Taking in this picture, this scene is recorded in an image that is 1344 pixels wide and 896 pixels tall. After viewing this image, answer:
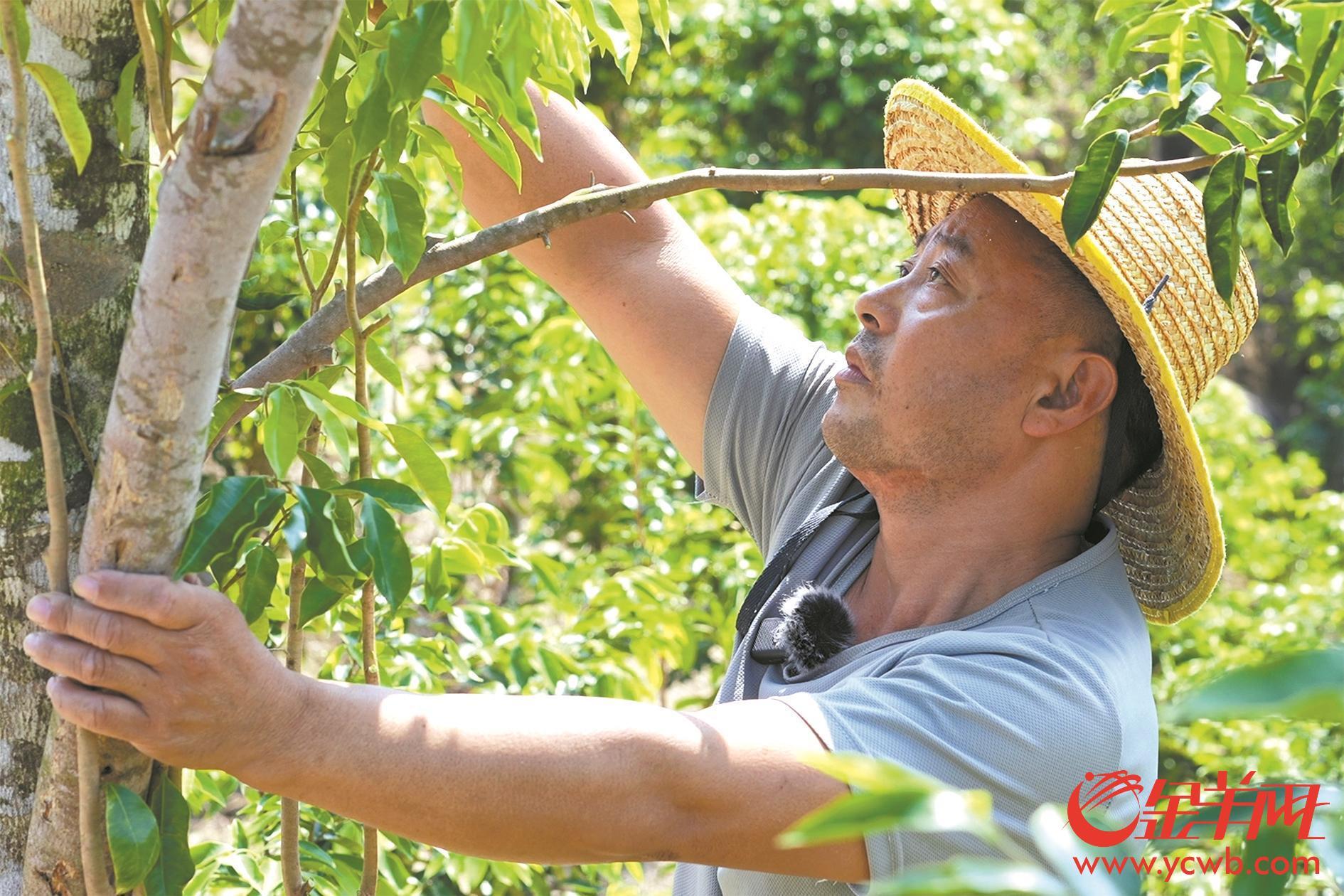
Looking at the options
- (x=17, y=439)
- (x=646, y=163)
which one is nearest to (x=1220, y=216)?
(x=17, y=439)

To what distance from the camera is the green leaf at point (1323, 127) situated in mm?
1263

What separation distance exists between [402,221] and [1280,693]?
2.99 ft

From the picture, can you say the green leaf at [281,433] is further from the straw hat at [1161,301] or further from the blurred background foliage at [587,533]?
the straw hat at [1161,301]

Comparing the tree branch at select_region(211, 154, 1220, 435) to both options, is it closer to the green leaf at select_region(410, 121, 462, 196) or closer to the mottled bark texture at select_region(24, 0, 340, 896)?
the green leaf at select_region(410, 121, 462, 196)

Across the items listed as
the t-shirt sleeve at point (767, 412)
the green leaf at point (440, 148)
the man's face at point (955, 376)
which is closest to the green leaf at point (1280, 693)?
the green leaf at point (440, 148)

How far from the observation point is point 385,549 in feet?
3.83

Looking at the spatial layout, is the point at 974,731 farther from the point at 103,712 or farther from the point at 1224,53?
the point at 103,712

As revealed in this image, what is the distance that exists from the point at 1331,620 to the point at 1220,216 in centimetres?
317

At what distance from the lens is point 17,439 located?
1.21 metres

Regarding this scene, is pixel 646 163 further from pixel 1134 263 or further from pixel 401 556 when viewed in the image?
pixel 401 556

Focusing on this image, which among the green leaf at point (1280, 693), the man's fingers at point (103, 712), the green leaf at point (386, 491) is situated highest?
the green leaf at point (386, 491)

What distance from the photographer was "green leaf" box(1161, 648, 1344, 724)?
1.79 ft

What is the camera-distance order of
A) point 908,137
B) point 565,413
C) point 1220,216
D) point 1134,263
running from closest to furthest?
point 1220,216 → point 1134,263 → point 908,137 → point 565,413

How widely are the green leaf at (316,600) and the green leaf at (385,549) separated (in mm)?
174
